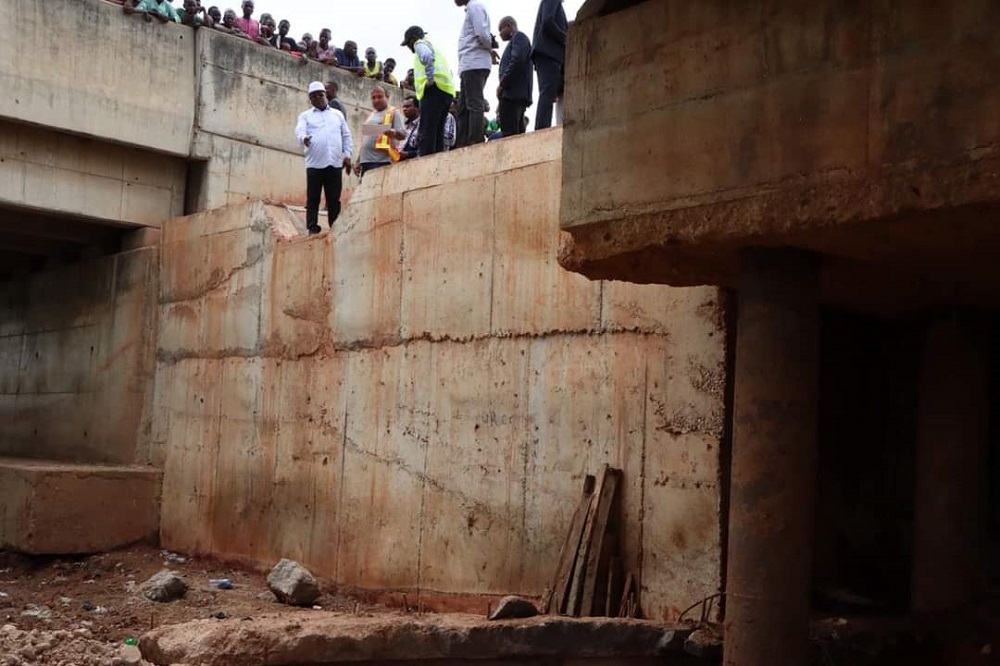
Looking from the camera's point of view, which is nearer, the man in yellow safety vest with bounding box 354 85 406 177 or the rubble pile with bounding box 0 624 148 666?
the rubble pile with bounding box 0 624 148 666

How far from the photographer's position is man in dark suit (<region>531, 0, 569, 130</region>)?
10.9 meters

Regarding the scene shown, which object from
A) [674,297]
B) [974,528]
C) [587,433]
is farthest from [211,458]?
[974,528]

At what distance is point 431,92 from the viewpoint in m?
12.2

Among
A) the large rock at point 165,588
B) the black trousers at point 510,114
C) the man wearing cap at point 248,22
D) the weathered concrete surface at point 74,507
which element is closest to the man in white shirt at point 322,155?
the black trousers at point 510,114

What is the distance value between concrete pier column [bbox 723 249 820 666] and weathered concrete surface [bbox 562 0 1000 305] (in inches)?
11.3

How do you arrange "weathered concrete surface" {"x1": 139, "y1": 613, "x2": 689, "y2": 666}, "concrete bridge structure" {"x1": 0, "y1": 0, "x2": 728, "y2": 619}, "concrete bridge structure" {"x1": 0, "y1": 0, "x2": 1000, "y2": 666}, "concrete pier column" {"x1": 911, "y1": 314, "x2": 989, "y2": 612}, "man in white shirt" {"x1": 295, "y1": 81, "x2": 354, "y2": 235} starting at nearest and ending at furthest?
"concrete bridge structure" {"x1": 0, "y1": 0, "x2": 1000, "y2": 666}, "weathered concrete surface" {"x1": 139, "y1": 613, "x2": 689, "y2": 666}, "concrete pier column" {"x1": 911, "y1": 314, "x2": 989, "y2": 612}, "concrete bridge structure" {"x1": 0, "y1": 0, "x2": 728, "y2": 619}, "man in white shirt" {"x1": 295, "y1": 81, "x2": 354, "y2": 235}

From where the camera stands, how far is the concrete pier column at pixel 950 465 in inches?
320

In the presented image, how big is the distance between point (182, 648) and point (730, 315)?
4.01 meters

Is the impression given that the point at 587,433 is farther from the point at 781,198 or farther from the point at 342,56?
the point at 342,56

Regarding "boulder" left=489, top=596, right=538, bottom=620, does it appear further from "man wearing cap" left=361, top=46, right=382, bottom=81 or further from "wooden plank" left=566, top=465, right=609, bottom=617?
"man wearing cap" left=361, top=46, right=382, bottom=81

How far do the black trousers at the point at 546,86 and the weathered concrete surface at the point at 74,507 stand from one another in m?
6.31

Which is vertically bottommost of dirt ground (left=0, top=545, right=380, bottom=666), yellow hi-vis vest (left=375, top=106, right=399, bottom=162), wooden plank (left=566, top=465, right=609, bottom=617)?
dirt ground (left=0, top=545, right=380, bottom=666)

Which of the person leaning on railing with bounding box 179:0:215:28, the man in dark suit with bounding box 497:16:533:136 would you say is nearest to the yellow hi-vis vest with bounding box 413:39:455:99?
the man in dark suit with bounding box 497:16:533:136

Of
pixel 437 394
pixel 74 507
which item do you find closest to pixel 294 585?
pixel 437 394
